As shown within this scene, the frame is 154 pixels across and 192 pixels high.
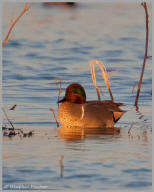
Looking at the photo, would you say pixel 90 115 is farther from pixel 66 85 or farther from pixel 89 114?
pixel 66 85

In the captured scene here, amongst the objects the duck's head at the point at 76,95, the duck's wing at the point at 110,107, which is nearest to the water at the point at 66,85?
the duck's wing at the point at 110,107

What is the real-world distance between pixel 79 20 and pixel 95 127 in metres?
14.3

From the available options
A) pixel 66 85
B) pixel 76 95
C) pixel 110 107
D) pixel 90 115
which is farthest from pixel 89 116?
pixel 66 85

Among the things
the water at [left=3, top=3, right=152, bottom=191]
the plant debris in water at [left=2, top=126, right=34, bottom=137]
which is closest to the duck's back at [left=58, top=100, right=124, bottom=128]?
the water at [left=3, top=3, right=152, bottom=191]

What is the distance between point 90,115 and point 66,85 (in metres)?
3.85

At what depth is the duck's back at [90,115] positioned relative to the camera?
410 inches

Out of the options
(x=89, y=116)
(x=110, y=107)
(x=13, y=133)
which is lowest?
(x=13, y=133)

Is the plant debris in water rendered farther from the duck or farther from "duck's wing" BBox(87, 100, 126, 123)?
"duck's wing" BBox(87, 100, 126, 123)

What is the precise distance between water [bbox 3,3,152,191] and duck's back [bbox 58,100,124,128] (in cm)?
21

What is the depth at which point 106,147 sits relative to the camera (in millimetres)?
8609

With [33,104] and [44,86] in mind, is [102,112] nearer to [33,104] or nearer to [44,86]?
[33,104]

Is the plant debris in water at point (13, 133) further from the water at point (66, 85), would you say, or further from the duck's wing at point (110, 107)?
the duck's wing at point (110, 107)

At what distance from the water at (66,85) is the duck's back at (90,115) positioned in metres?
0.21

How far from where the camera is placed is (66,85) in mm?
14195
